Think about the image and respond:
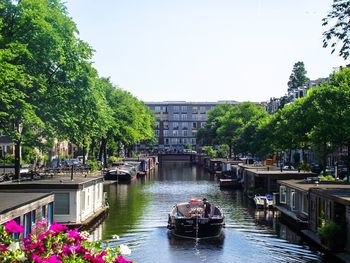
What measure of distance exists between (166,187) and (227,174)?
→ 15.2 meters

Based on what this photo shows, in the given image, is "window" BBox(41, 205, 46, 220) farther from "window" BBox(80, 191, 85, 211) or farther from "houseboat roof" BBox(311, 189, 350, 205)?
"houseboat roof" BBox(311, 189, 350, 205)

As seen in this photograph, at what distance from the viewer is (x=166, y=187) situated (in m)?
83.5

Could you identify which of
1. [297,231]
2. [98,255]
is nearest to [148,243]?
[297,231]

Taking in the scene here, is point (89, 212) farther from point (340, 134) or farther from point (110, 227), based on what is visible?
point (340, 134)

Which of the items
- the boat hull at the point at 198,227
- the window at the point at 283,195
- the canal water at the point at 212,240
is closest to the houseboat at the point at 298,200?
the window at the point at 283,195

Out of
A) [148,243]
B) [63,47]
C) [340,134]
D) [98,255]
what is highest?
[63,47]

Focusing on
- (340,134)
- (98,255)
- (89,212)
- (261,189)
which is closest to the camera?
(98,255)

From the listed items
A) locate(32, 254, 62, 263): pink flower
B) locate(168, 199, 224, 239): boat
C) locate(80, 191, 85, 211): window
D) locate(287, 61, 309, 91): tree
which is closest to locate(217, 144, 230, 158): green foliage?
locate(287, 61, 309, 91): tree

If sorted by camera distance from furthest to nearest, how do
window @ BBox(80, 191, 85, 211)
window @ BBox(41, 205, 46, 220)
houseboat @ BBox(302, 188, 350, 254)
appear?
window @ BBox(80, 191, 85, 211)
window @ BBox(41, 205, 46, 220)
houseboat @ BBox(302, 188, 350, 254)

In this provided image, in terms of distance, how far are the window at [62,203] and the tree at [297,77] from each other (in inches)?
4825

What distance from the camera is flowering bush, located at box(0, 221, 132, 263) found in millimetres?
11477

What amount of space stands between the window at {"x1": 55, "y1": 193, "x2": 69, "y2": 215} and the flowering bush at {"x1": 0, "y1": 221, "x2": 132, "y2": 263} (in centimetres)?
2687

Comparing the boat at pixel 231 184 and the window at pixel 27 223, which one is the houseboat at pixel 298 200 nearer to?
the window at pixel 27 223

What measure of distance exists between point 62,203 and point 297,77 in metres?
125
